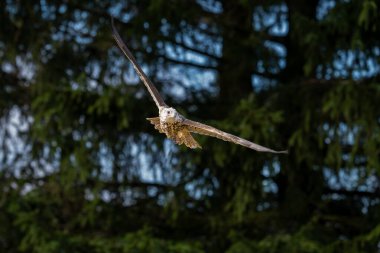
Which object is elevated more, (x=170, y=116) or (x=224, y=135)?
(x=170, y=116)

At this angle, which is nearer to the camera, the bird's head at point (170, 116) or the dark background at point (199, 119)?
the bird's head at point (170, 116)

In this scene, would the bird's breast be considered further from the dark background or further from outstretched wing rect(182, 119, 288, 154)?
the dark background

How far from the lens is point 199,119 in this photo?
25.5 ft

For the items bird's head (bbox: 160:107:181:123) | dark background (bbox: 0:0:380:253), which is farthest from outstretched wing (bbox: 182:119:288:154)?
dark background (bbox: 0:0:380:253)

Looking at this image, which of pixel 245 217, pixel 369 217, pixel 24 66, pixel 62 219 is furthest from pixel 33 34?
pixel 369 217

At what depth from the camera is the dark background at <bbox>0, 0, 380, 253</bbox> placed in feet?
24.0

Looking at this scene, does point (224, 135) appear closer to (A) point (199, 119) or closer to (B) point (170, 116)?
(B) point (170, 116)

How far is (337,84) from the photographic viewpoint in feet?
24.3

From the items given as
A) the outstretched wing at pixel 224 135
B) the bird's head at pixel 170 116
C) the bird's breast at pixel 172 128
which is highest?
the bird's head at pixel 170 116

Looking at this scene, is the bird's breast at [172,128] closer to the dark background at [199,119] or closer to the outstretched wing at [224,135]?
the outstretched wing at [224,135]

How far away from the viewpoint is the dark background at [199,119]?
7324mm

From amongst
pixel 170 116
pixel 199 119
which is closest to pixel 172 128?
pixel 170 116

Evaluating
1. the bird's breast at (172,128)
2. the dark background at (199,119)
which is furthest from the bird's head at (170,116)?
the dark background at (199,119)

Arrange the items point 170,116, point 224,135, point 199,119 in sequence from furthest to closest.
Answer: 1. point 199,119
2. point 170,116
3. point 224,135
